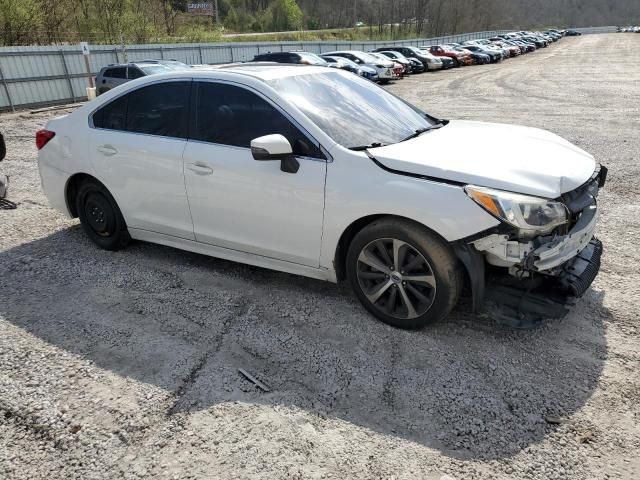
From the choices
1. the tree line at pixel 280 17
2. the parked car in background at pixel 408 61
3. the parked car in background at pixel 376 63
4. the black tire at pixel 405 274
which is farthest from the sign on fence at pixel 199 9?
the black tire at pixel 405 274

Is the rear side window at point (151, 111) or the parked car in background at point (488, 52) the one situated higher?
the rear side window at point (151, 111)

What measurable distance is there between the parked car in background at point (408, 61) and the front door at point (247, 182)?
25451 millimetres

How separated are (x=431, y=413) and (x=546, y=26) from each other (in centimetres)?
13867

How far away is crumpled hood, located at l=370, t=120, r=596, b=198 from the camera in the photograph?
2.94 meters

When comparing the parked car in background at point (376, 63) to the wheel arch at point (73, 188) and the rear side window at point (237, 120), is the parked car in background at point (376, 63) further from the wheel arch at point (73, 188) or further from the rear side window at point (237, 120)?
the rear side window at point (237, 120)

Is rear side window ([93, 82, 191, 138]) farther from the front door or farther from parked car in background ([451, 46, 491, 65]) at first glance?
parked car in background ([451, 46, 491, 65])

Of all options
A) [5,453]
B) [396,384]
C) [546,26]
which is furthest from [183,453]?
[546,26]

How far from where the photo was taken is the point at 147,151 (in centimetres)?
410

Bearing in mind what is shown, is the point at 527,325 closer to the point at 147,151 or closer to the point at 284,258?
the point at 284,258

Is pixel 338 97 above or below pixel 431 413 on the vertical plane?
above

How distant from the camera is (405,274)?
3.22 meters

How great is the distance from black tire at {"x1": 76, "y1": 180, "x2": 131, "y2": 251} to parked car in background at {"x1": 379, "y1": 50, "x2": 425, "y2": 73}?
25.1 m

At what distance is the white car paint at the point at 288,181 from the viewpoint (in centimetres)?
300

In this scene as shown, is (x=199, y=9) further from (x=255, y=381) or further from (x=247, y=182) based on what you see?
(x=255, y=381)
